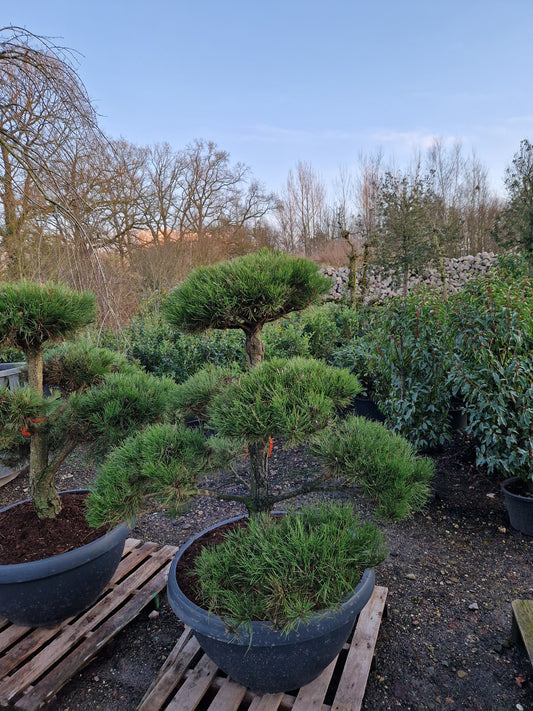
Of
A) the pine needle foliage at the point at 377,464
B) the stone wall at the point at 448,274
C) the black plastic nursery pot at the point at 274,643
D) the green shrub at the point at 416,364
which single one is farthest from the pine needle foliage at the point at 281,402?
the stone wall at the point at 448,274

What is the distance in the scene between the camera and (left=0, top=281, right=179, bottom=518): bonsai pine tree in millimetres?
1407

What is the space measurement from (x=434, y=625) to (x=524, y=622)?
0.34 meters

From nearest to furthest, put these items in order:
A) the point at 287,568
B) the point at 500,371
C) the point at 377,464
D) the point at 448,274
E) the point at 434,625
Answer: the point at 287,568 → the point at 377,464 → the point at 434,625 → the point at 500,371 → the point at 448,274

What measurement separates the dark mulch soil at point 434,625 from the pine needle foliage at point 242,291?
0.66m

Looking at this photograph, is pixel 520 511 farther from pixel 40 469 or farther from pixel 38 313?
pixel 38 313

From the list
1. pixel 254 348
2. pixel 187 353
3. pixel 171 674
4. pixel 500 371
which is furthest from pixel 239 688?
pixel 187 353

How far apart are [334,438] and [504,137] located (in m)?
10.4

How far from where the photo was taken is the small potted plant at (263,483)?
1047 millimetres

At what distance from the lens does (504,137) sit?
8.92 meters

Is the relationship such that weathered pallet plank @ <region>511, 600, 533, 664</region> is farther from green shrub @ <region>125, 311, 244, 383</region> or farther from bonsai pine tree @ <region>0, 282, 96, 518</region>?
green shrub @ <region>125, 311, 244, 383</region>

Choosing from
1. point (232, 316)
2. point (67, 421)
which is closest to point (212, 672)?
point (67, 421)

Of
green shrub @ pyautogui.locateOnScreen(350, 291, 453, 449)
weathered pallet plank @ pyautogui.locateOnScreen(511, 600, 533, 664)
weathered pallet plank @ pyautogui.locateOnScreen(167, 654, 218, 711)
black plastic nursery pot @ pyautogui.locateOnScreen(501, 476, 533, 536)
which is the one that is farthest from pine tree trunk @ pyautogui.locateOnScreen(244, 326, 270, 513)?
green shrub @ pyautogui.locateOnScreen(350, 291, 453, 449)

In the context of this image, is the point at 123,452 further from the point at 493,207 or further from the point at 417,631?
the point at 493,207

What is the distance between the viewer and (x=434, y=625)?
1630 mm
